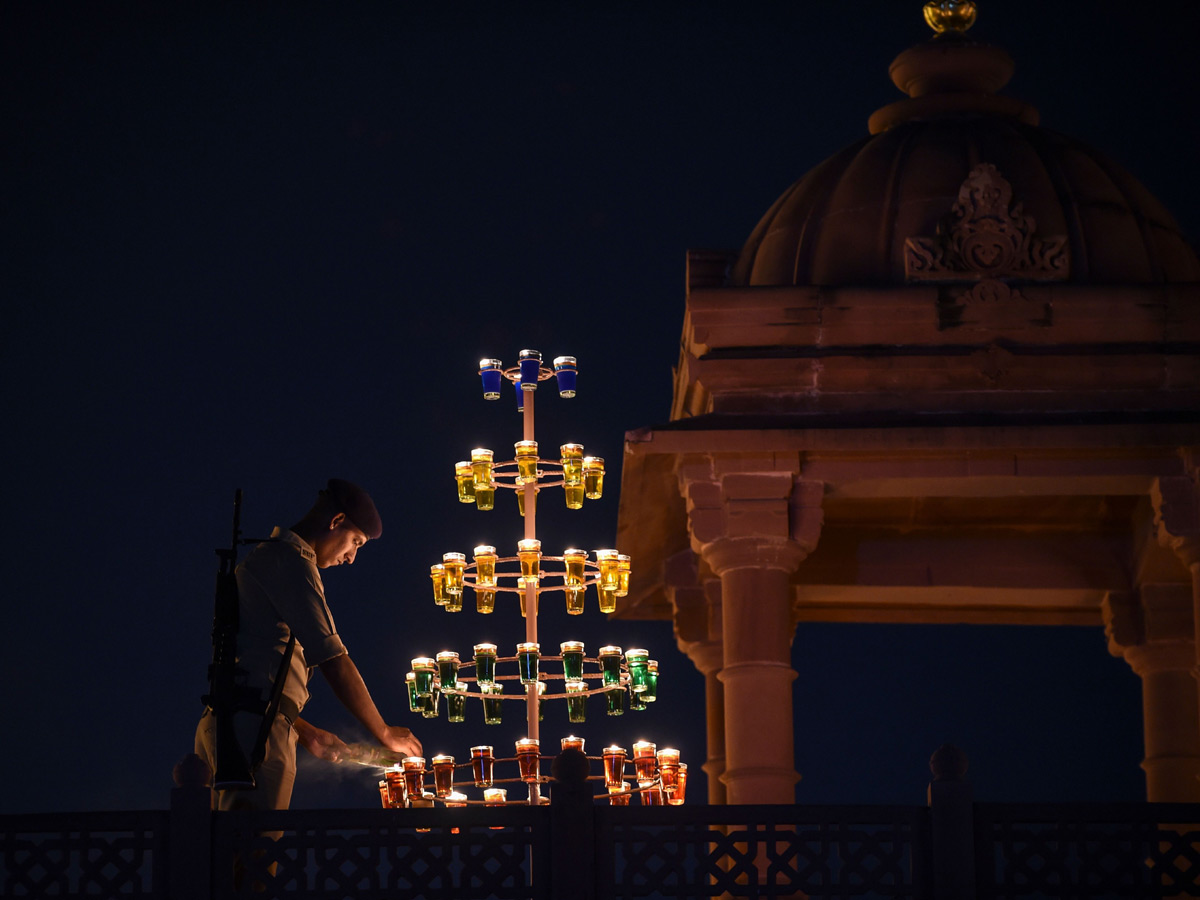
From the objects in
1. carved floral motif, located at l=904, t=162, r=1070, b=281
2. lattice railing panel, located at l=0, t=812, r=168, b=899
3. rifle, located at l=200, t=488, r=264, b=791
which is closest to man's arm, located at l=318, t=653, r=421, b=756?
rifle, located at l=200, t=488, r=264, b=791

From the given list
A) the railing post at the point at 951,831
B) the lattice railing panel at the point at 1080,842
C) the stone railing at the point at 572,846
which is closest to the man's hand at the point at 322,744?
the stone railing at the point at 572,846

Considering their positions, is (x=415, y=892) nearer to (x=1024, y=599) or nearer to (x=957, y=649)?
(x=1024, y=599)

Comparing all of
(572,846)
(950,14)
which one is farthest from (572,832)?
(950,14)

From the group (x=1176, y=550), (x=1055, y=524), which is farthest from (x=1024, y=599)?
(x=1176, y=550)

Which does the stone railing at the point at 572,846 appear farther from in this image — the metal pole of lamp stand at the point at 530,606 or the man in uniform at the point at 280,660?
the metal pole of lamp stand at the point at 530,606

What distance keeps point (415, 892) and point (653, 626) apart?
18.7 meters

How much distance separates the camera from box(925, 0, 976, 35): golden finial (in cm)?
1733

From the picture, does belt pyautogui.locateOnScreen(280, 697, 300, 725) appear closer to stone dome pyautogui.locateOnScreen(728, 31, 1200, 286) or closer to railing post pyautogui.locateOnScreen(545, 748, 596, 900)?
railing post pyautogui.locateOnScreen(545, 748, 596, 900)

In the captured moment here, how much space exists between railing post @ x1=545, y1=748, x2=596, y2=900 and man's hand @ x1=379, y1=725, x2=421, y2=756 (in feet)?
3.03

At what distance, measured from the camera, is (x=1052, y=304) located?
14.5 meters

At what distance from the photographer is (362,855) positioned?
408 inches

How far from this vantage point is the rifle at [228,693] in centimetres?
1034

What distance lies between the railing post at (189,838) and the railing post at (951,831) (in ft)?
12.0

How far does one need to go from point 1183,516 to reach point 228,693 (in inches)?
271
